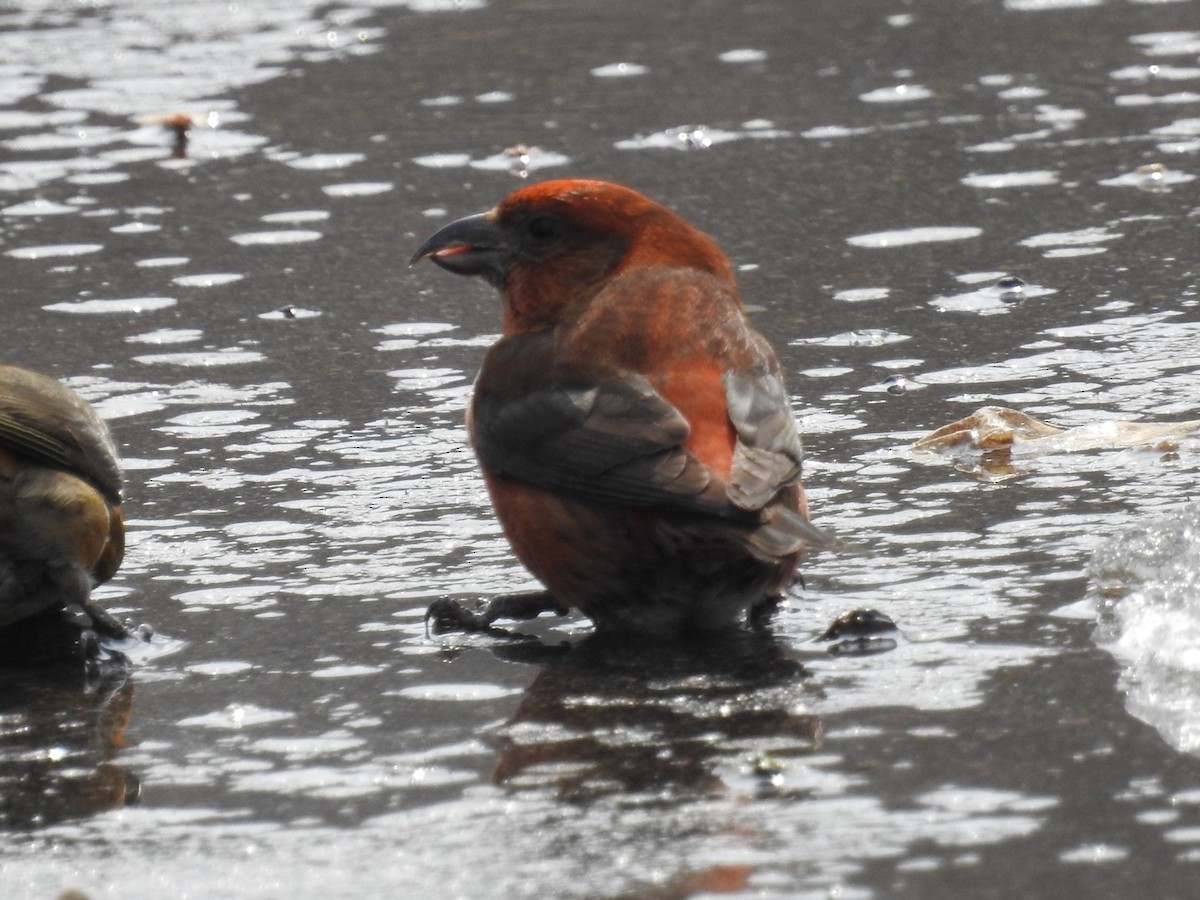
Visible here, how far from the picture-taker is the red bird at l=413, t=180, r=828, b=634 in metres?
4.41

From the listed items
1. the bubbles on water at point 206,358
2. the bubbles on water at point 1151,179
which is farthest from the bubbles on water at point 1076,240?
the bubbles on water at point 206,358

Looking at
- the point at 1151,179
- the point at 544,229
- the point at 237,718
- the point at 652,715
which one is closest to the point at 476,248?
the point at 544,229

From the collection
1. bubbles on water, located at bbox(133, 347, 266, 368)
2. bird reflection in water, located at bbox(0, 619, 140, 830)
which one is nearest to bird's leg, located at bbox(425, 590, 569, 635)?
bird reflection in water, located at bbox(0, 619, 140, 830)

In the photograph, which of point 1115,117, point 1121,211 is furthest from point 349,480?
point 1115,117

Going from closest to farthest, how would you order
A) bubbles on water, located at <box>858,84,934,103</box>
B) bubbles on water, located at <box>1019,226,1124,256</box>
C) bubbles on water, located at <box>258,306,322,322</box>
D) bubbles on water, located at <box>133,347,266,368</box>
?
bubbles on water, located at <box>133,347,266,368</box>, bubbles on water, located at <box>258,306,322,322</box>, bubbles on water, located at <box>1019,226,1124,256</box>, bubbles on water, located at <box>858,84,934,103</box>

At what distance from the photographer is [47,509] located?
4.84m

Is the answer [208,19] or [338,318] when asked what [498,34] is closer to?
[208,19]

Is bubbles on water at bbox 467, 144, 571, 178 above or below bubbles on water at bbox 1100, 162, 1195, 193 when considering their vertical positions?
above

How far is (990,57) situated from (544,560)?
7.45m

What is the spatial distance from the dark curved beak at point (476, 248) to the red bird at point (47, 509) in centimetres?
109

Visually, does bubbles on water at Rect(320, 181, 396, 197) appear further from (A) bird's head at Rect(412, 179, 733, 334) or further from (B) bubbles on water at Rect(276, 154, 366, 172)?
(A) bird's head at Rect(412, 179, 733, 334)

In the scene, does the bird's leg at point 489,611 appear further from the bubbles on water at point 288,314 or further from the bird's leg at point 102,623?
the bubbles on water at point 288,314

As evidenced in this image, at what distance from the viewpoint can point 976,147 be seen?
970cm

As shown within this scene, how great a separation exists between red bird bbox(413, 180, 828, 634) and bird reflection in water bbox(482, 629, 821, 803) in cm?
13
